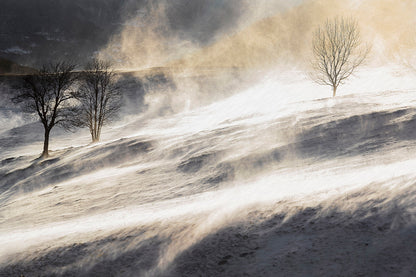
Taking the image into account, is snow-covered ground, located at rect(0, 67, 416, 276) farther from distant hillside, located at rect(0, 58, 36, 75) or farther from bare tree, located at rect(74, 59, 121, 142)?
distant hillside, located at rect(0, 58, 36, 75)

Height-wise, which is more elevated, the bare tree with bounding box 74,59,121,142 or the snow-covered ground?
the bare tree with bounding box 74,59,121,142

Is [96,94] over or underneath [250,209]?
over

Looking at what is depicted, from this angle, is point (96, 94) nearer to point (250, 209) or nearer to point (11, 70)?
point (250, 209)

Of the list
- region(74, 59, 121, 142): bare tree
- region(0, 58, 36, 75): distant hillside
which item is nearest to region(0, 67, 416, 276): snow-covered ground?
region(74, 59, 121, 142): bare tree

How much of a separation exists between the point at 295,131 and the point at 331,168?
4.59m

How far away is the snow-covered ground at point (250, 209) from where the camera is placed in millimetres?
3660

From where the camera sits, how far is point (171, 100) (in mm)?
54531

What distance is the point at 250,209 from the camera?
16.6 ft

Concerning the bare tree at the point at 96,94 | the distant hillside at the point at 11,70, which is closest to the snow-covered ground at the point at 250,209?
the bare tree at the point at 96,94

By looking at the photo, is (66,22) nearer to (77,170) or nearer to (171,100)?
(171,100)

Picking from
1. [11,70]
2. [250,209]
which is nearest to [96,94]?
[250,209]

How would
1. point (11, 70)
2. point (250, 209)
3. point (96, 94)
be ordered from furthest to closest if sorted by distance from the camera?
1. point (11, 70)
2. point (96, 94)
3. point (250, 209)

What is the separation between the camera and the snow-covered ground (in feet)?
12.0

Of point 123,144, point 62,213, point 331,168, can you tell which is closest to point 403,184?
point 331,168
